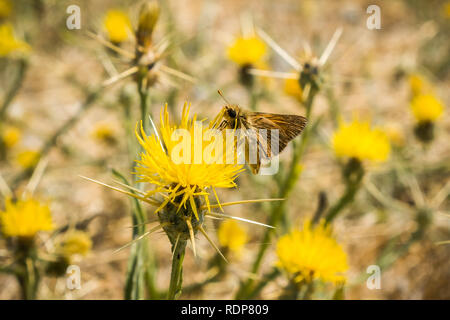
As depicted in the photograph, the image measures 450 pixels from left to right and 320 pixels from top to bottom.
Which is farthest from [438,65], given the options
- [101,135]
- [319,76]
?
[101,135]

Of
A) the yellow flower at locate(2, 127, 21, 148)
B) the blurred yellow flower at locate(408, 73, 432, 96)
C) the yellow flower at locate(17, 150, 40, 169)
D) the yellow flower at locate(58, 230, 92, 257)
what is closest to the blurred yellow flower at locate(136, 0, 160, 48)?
the yellow flower at locate(58, 230, 92, 257)

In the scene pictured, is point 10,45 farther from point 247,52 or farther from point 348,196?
point 348,196

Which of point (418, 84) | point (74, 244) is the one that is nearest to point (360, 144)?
point (418, 84)

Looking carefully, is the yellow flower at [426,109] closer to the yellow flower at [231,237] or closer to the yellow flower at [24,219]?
the yellow flower at [231,237]

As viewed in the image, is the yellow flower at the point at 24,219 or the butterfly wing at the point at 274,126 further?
the yellow flower at the point at 24,219

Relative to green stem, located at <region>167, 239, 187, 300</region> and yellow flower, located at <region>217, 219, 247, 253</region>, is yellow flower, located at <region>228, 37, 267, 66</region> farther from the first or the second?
green stem, located at <region>167, 239, 187, 300</region>

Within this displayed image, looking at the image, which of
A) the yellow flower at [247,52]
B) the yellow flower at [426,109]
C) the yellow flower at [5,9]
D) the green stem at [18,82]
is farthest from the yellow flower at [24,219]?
the yellow flower at [5,9]
